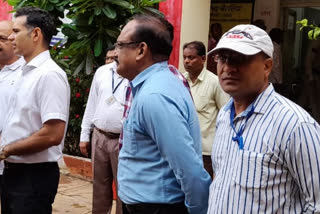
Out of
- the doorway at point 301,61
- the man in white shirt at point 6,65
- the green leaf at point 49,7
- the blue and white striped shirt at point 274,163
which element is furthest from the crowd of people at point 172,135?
the doorway at point 301,61

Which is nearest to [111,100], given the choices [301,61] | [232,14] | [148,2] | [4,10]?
[148,2]

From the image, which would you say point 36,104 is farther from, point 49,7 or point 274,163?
point 49,7

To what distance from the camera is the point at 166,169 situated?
224cm

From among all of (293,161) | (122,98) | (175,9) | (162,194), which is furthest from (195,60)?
(293,161)

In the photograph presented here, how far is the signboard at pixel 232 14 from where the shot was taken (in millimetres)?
7672

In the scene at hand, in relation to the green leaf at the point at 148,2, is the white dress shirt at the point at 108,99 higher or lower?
lower

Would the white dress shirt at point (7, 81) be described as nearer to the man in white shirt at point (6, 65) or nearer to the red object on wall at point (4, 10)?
the man in white shirt at point (6, 65)

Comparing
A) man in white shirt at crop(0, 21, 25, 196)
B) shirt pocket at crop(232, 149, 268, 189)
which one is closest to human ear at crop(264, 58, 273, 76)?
shirt pocket at crop(232, 149, 268, 189)

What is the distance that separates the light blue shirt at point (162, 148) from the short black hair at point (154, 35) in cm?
7

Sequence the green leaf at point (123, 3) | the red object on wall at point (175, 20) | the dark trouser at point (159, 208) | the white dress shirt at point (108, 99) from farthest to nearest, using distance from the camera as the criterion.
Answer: the red object on wall at point (175, 20) → the green leaf at point (123, 3) → the white dress shirt at point (108, 99) → the dark trouser at point (159, 208)

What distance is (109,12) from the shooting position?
5.45 metres

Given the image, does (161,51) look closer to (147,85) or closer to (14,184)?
(147,85)

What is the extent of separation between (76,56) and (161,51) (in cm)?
375

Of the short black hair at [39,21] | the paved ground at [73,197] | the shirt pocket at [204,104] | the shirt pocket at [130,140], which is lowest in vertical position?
the paved ground at [73,197]
